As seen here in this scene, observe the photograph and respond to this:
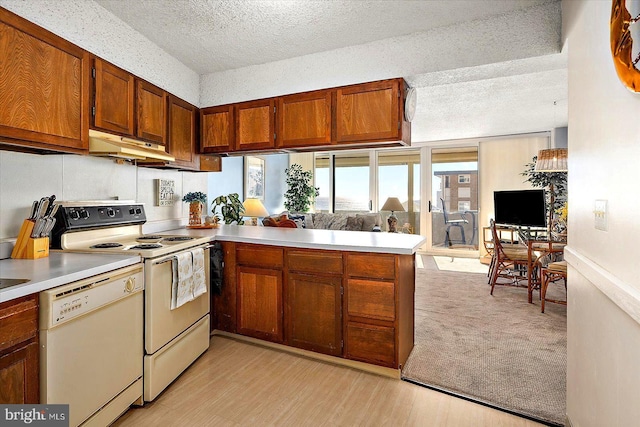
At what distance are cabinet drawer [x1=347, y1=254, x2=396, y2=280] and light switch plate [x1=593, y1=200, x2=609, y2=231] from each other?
3.61 feet

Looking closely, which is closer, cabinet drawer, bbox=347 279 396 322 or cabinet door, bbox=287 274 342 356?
cabinet drawer, bbox=347 279 396 322

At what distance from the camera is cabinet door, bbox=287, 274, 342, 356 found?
2.36m

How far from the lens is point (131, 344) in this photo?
5.93 ft

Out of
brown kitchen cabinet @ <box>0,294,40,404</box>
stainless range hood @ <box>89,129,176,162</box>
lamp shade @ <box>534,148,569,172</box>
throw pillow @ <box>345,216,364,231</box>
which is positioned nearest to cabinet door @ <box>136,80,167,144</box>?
stainless range hood @ <box>89,129,176,162</box>

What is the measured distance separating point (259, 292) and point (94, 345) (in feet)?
4.04

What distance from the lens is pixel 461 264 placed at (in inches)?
238

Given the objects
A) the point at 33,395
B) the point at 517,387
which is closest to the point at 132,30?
the point at 33,395

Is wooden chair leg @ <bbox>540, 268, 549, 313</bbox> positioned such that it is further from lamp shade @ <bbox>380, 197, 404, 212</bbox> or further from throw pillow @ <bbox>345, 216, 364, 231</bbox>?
lamp shade @ <bbox>380, 197, 404, 212</bbox>

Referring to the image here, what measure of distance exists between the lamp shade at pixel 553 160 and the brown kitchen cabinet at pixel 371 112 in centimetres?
235

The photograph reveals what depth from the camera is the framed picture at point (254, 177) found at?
5.38m

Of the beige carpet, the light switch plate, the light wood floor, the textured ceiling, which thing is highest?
the textured ceiling

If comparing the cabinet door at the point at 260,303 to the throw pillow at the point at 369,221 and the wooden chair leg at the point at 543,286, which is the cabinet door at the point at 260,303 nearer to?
the wooden chair leg at the point at 543,286

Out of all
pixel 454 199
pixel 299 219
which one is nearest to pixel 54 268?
pixel 299 219

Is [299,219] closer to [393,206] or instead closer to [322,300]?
[393,206]
